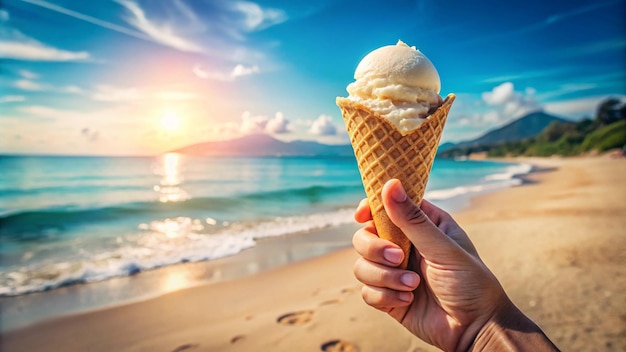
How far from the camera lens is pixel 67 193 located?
15836mm

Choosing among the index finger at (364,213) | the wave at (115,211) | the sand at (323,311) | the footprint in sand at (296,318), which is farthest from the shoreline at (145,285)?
the wave at (115,211)

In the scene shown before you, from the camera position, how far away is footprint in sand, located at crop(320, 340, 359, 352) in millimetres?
3104

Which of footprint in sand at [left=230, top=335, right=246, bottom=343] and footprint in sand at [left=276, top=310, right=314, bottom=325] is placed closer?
footprint in sand at [left=230, top=335, right=246, bottom=343]

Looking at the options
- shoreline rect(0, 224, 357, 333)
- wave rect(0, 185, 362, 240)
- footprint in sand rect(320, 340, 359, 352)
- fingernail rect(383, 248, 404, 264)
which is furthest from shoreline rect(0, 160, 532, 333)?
wave rect(0, 185, 362, 240)

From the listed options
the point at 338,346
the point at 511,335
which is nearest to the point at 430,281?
the point at 511,335

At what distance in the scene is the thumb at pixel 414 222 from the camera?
64.4 inches

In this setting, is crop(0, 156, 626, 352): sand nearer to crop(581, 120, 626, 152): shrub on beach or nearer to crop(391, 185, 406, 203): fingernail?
crop(391, 185, 406, 203): fingernail

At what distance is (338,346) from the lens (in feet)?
10.4

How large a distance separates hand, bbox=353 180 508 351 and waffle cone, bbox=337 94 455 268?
129 millimetres

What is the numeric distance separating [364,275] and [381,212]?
36 centimetres

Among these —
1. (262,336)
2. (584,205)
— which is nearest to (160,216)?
(262,336)

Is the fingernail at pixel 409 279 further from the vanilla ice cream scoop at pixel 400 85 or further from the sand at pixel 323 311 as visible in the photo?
the sand at pixel 323 311

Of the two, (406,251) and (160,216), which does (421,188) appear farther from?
(160,216)

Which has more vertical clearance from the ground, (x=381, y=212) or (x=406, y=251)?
(x=381, y=212)
